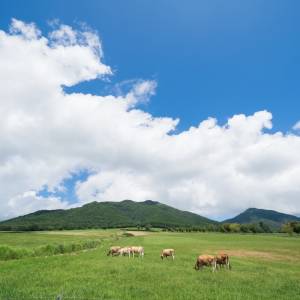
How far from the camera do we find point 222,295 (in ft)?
74.4

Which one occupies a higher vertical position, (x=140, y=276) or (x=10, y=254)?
(x=10, y=254)

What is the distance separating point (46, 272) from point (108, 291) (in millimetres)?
11180

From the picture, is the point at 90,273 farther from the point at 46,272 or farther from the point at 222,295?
the point at 222,295

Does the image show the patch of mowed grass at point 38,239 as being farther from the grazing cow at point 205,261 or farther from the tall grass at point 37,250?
the grazing cow at point 205,261

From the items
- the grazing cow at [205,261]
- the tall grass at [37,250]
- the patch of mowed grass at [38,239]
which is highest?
the patch of mowed grass at [38,239]

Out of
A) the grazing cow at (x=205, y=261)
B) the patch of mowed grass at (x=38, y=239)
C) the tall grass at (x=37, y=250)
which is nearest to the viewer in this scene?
the grazing cow at (x=205, y=261)

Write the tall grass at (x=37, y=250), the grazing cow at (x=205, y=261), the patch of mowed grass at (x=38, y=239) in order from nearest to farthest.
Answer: the grazing cow at (x=205, y=261)
the tall grass at (x=37, y=250)
the patch of mowed grass at (x=38, y=239)

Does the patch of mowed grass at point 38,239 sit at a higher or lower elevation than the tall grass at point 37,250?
higher

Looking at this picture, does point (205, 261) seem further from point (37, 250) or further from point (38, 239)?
point (38, 239)

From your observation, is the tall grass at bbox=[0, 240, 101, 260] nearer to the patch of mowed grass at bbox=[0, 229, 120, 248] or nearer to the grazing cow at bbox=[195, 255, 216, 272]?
the patch of mowed grass at bbox=[0, 229, 120, 248]

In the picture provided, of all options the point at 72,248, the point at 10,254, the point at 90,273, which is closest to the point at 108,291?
the point at 90,273

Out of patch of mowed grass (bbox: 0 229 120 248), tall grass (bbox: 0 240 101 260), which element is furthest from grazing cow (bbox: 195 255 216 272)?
patch of mowed grass (bbox: 0 229 120 248)

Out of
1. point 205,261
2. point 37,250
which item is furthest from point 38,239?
point 205,261

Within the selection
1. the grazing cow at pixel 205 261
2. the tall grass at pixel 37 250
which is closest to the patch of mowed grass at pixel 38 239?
the tall grass at pixel 37 250
